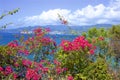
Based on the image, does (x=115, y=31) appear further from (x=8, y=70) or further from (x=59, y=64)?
(x=8, y=70)

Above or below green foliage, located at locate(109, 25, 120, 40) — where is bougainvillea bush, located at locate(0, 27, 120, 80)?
above

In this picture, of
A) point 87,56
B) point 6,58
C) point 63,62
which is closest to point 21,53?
point 6,58

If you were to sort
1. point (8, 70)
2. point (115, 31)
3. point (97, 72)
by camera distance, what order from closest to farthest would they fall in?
point (97, 72) → point (8, 70) → point (115, 31)

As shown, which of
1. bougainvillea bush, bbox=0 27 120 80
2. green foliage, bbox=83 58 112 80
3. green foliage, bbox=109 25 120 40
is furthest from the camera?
green foliage, bbox=109 25 120 40

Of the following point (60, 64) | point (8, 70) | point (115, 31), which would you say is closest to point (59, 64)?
point (60, 64)

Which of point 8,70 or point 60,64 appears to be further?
point 60,64

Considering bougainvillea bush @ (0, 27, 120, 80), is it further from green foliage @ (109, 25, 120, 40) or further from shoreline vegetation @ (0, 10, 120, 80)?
green foliage @ (109, 25, 120, 40)

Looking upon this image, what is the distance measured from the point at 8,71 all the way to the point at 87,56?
114 inches

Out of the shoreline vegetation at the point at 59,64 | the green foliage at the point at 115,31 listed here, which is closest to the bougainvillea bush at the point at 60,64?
the shoreline vegetation at the point at 59,64

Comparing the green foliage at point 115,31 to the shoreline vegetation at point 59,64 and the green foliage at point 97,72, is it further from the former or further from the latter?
the green foliage at point 97,72

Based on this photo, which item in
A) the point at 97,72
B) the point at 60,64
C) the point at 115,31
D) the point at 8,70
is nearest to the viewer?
→ the point at 97,72

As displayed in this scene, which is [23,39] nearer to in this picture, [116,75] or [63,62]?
[63,62]

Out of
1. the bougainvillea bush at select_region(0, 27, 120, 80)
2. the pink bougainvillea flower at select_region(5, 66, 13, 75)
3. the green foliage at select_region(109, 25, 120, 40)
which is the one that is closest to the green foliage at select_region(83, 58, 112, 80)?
the bougainvillea bush at select_region(0, 27, 120, 80)

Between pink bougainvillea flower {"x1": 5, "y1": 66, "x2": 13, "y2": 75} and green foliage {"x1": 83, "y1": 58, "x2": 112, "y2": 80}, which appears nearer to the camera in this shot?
green foliage {"x1": 83, "y1": 58, "x2": 112, "y2": 80}
